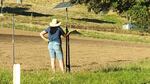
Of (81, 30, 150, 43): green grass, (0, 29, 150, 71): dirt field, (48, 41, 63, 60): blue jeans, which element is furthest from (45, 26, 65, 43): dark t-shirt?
(81, 30, 150, 43): green grass

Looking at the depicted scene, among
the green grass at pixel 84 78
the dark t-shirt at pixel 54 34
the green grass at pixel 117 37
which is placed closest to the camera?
the green grass at pixel 84 78

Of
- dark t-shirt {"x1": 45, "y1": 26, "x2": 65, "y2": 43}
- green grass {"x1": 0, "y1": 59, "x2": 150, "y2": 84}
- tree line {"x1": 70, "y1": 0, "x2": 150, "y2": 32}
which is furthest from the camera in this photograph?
tree line {"x1": 70, "y1": 0, "x2": 150, "y2": 32}

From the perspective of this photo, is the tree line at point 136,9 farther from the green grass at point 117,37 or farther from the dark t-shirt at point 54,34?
the dark t-shirt at point 54,34

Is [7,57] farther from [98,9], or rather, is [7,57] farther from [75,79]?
[98,9]

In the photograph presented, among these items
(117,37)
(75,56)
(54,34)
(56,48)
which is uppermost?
(54,34)

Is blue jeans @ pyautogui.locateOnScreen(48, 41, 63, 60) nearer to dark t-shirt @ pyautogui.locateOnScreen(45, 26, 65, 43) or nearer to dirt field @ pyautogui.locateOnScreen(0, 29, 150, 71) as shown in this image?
dark t-shirt @ pyautogui.locateOnScreen(45, 26, 65, 43)

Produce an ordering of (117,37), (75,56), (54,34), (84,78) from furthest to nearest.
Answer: (117,37), (75,56), (54,34), (84,78)

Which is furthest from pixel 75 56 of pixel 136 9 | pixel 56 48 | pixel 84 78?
pixel 136 9

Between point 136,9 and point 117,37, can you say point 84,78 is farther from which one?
point 117,37

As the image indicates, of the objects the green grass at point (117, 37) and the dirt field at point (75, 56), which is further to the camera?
the green grass at point (117, 37)

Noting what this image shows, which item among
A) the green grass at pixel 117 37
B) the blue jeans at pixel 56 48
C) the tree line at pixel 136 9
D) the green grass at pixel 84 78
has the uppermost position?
the blue jeans at pixel 56 48

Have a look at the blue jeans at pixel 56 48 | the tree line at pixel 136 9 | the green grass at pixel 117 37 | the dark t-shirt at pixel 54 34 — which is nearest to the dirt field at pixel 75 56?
the blue jeans at pixel 56 48

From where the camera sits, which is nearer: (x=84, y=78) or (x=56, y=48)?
(x=84, y=78)

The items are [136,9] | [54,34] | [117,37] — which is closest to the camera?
[54,34]
